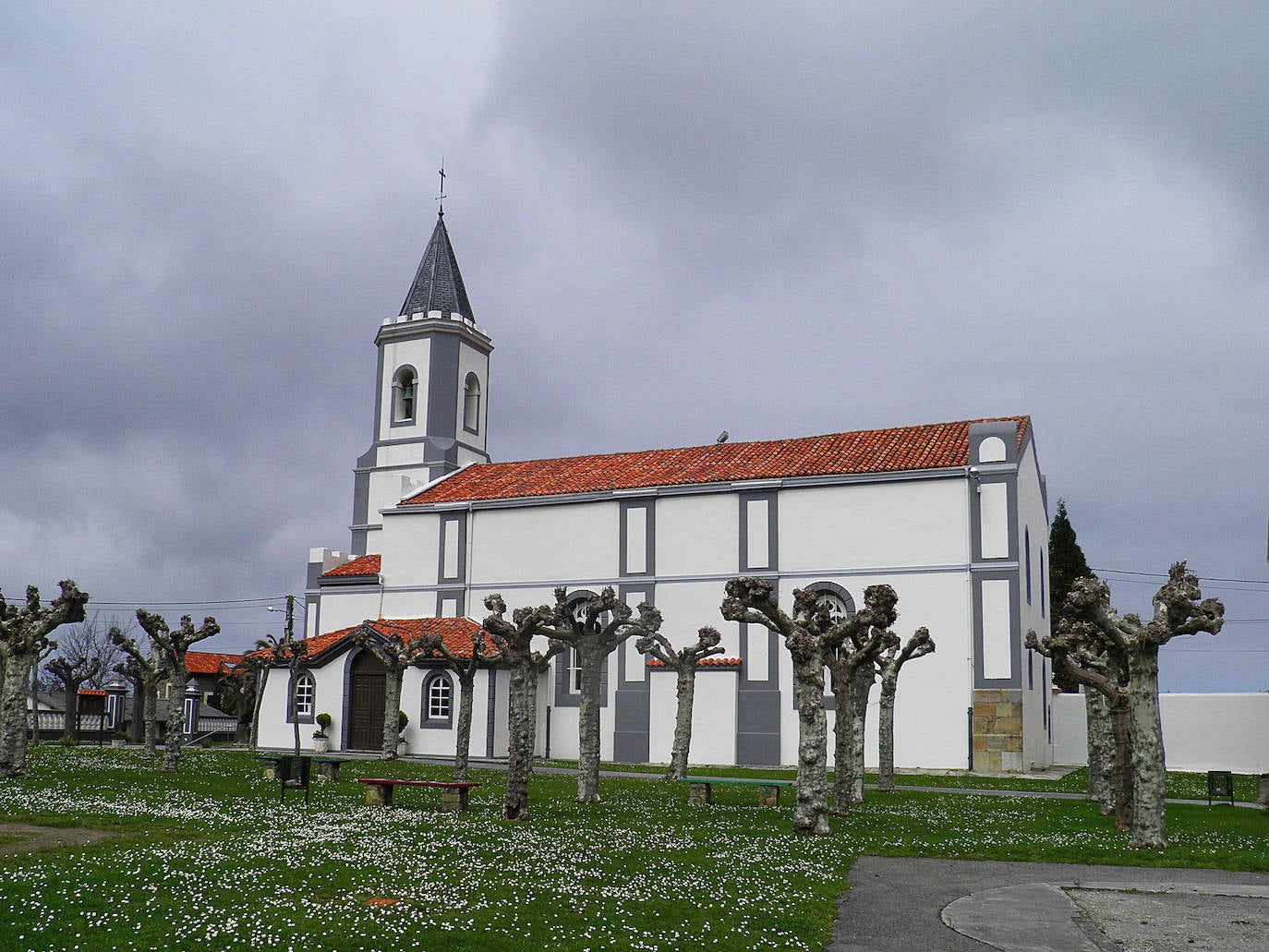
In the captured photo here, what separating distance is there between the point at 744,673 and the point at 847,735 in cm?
1814

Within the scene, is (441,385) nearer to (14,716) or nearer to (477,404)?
(477,404)

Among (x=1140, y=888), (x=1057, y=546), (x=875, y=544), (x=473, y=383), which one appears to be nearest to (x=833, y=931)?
(x=1140, y=888)

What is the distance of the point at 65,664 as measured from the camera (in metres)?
40.6

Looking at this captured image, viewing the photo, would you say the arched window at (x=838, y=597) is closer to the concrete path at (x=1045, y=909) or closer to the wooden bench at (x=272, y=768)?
the wooden bench at (x=272, y=768)

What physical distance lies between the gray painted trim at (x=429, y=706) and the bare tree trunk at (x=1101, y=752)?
22.7 metres

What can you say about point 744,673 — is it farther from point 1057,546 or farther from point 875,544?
point 1057,546

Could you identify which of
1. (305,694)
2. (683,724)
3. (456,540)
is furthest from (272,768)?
(456,540)

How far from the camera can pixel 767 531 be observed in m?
39.5

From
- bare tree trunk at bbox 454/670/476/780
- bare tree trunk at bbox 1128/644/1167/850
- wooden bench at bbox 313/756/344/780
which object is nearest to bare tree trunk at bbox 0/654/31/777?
wooden bench at bbox 313/756/344/780

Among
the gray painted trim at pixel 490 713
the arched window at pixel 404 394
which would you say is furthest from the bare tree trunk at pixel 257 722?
the arched window at pixel 404 394

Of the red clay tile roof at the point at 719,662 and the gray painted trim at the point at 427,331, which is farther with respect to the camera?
the gray painted trim at the point at 427,331

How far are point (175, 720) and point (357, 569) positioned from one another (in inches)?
804

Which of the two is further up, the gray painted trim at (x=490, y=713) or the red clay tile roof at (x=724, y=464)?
the red clay tile roof at (x=724, y=464)

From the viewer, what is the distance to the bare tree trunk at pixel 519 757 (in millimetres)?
17859
